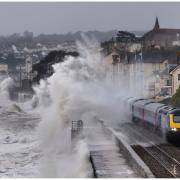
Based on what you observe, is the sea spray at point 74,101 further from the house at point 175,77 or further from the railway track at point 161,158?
the house at point 175,77

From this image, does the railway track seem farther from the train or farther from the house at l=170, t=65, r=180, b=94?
the house at l=170, t=65, r=180, b=94

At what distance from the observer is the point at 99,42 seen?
145 feet

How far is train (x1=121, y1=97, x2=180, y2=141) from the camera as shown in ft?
66.3

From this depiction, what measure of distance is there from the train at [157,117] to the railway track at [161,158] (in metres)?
0.62

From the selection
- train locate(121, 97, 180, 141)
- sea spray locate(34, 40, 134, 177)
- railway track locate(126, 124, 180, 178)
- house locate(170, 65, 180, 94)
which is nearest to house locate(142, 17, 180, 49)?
house locate(170, 65, 180, 94)

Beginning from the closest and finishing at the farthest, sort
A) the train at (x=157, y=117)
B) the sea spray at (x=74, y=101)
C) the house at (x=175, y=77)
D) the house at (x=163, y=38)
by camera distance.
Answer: the train at (x=157, y=117)
the sea spray at (x=74, y=101)
the house at (x=163, y=38)
the house at (x=175, y=77)

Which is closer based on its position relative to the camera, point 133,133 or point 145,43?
point 133,133

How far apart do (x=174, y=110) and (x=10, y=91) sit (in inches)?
2520

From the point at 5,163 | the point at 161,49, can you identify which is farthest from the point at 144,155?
the point at 161,49

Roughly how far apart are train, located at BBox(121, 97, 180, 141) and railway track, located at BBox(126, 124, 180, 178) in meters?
0.62

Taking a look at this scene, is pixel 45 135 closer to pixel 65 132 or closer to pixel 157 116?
pixel 65 132

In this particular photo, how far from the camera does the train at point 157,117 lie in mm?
20219

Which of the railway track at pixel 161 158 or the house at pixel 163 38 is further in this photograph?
the house at pixel 163 38

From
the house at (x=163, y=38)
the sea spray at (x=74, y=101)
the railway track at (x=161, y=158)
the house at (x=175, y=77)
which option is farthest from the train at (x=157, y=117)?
the house at (x=175, y=77)
